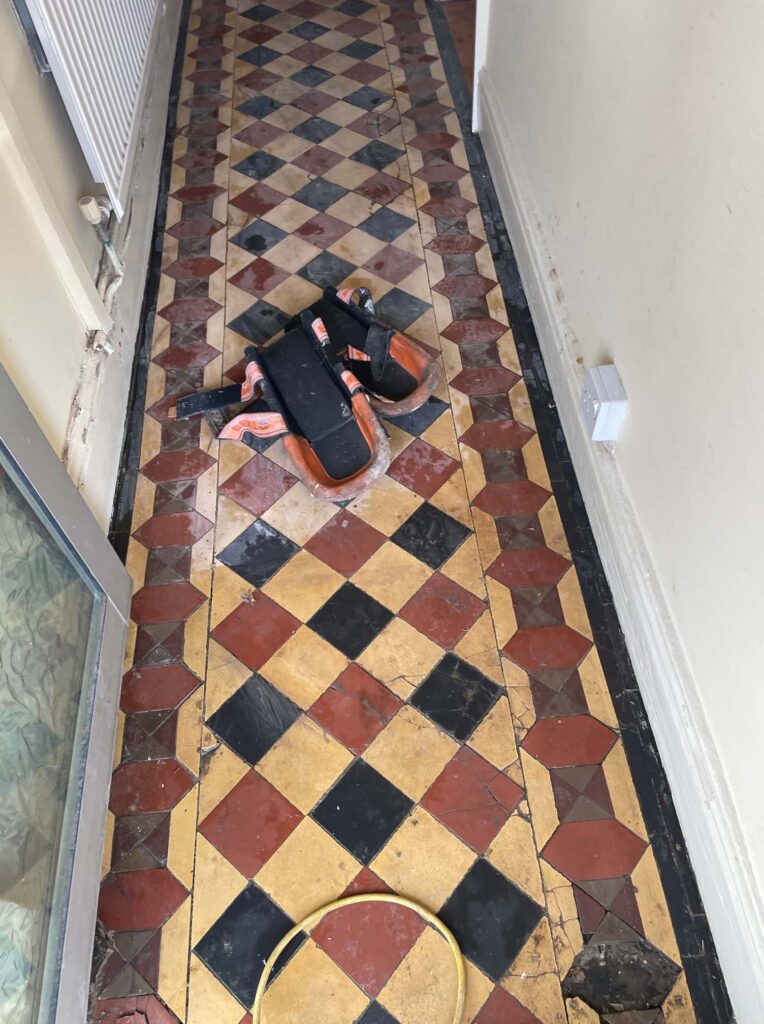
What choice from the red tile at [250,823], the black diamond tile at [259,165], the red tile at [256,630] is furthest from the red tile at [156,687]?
the black diamond tile at [259,165]

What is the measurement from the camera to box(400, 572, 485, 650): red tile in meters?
1.62

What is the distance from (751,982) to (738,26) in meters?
1.36

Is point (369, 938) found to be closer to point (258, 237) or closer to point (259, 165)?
point (258, 237)

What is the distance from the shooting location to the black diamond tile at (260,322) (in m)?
2.16

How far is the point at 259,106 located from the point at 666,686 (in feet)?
8.63

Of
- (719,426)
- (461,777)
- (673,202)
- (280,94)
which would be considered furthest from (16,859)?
(280,94)

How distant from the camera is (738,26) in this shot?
0.97m

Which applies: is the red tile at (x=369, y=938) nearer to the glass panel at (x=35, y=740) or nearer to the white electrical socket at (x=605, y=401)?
the glass panel at (x=35, y=740)

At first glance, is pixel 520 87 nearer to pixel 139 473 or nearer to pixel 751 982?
pixel 139 473

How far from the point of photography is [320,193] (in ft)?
8.34

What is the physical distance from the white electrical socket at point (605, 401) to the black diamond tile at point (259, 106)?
77.7 inches

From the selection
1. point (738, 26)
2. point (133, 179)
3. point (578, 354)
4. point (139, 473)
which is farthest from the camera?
point (133, 179)

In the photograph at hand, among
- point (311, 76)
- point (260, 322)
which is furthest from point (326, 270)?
point (311, 76)

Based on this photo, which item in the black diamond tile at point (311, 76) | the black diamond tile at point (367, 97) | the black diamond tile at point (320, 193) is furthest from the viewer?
the black diamond tile at point (311, 76)
